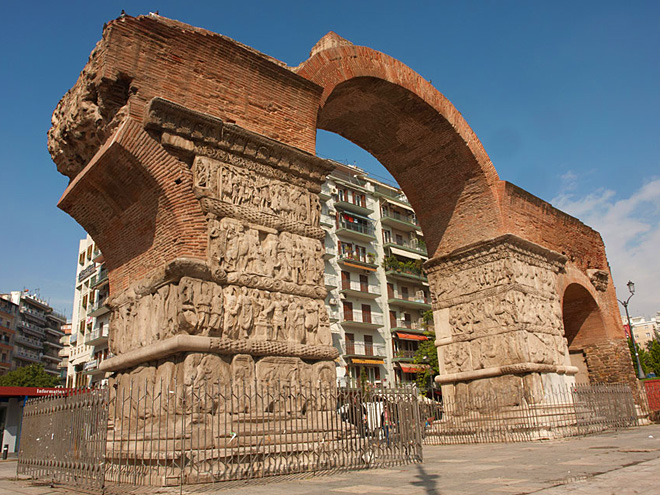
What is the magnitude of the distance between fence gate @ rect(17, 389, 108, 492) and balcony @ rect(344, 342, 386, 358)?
20.7 meters

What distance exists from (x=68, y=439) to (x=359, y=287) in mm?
23459

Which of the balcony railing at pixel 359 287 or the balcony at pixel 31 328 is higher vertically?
the balcony at pixel 31 328

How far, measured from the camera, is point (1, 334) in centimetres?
4981

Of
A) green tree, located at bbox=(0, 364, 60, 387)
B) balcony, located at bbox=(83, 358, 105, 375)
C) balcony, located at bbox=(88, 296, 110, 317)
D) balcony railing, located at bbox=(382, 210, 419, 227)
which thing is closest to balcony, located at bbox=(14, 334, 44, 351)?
green tree, located at bbox=(0, 364, 60, 387)

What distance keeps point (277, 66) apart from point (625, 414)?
11.1 meters

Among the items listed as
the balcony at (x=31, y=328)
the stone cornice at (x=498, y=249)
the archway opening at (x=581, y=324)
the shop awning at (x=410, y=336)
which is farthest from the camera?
the balcony at (x=31, y=328)

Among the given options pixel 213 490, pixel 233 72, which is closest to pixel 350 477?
pixel 213 490

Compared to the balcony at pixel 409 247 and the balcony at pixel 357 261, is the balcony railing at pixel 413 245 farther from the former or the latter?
the balcony at pixel 357 261

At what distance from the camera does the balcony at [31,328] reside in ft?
183

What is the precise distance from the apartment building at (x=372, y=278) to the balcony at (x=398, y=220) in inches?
2.4

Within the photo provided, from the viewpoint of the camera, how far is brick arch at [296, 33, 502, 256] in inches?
430

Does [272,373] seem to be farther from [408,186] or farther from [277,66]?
[408,186]

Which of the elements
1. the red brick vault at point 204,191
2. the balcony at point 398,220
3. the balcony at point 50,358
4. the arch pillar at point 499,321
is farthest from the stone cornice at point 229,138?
the balcony at point 50,358

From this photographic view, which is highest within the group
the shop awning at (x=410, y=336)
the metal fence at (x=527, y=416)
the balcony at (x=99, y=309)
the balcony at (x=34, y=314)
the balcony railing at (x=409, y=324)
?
the balcony at (x=34, y=314)
